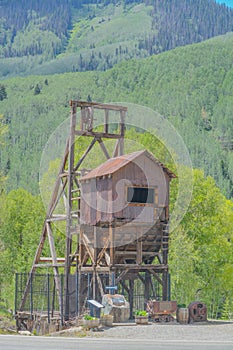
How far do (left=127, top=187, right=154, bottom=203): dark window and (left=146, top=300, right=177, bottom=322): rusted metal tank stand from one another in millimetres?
5490

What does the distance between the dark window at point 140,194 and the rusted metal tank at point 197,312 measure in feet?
20.2

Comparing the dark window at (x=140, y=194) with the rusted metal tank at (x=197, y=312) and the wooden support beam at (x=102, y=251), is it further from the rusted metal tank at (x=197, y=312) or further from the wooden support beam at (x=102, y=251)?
the rusted metal tank at (x=197, y=312)

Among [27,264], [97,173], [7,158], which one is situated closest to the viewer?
[97,173]

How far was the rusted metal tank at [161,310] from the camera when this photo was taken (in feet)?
106

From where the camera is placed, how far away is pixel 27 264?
52375mm

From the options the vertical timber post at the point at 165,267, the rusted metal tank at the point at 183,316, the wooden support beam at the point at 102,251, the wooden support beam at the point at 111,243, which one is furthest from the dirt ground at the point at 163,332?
the wooden support beam at the point at 102,251

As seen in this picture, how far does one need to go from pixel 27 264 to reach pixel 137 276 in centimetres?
1713

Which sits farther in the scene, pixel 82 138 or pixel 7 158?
pixel 7 158

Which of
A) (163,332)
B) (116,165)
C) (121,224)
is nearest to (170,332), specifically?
(163,332)

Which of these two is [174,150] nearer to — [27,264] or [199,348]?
[27,264]

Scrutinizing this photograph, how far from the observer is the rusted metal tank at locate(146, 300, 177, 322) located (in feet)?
106

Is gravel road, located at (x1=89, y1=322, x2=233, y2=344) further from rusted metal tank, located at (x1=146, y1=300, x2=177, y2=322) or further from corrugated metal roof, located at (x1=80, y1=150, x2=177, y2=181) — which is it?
corrugated metal roof, located at (x1=80, y1=150, x2=177, y2=181)

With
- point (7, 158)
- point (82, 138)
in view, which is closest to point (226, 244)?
point (82, 138)

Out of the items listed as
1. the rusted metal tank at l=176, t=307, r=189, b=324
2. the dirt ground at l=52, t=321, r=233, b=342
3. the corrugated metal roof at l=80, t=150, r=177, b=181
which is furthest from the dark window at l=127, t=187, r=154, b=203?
the dirt ground at l=52, t=321, r=233, b=342
